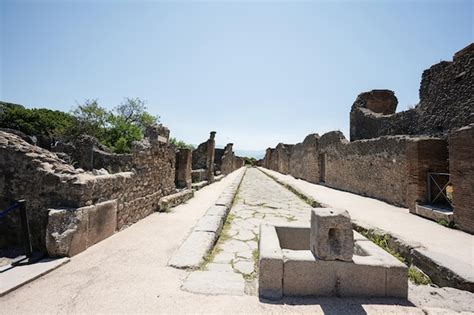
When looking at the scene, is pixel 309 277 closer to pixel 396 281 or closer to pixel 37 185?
pixel 396 281

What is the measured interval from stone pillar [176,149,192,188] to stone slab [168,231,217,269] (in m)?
6.93

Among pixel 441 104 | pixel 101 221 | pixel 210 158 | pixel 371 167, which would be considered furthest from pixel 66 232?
pixel 210 158

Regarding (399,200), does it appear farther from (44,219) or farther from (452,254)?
(44,219)

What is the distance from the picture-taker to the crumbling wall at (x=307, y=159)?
17.7 meters

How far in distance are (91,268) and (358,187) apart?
11.2 meters

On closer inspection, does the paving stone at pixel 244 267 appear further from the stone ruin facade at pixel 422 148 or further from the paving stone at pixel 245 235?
the stone ruin facade at pixel 422 148

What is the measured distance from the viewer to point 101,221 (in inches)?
177

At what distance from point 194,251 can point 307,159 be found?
16.9 m

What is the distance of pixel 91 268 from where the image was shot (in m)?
3.35

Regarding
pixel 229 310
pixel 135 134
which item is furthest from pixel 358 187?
pixel 135 134

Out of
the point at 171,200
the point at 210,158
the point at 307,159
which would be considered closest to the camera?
the point at 171,200

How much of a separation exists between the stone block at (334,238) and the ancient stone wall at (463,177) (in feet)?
14.9

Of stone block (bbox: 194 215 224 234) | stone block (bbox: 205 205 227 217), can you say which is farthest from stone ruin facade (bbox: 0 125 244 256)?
stone block (bbox: 205 205 227 217)

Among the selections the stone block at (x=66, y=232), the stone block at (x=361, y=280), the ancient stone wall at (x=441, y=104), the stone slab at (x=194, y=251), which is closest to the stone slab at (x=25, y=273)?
the stone block at (x=66, y=232)
